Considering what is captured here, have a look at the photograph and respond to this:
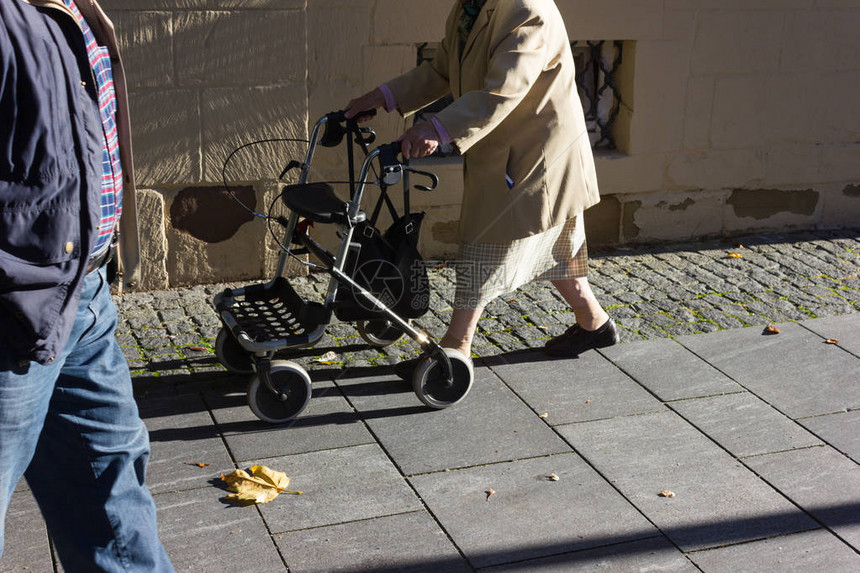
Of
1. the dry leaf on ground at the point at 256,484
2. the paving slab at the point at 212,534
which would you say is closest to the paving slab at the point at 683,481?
the dry leaf on ground at the point at 256,484

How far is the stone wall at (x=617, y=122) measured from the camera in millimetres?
5391

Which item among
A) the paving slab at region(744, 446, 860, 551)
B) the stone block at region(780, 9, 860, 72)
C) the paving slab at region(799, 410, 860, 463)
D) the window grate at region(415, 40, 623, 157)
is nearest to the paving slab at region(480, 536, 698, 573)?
the paving slab at region(744, 446, 860, 551)

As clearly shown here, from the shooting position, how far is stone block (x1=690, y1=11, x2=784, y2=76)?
632 centimetres

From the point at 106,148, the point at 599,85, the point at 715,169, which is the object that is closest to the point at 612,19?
the point at 599,85

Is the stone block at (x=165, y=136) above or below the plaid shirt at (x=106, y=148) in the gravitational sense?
below

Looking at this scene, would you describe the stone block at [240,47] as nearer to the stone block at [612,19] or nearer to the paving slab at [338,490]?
the stone block at [612,19]

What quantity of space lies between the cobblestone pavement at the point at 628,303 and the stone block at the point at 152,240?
0.09 meters

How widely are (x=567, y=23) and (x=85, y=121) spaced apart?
4316mm

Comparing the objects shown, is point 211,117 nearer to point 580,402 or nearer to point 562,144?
point 562,144

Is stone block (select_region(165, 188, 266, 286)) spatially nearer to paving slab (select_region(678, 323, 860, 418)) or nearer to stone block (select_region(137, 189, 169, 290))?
stone block (select_region(137, 189, 169, 290))

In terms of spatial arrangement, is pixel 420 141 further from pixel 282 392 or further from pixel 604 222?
pixel 604 222

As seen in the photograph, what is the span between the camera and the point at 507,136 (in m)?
4.24

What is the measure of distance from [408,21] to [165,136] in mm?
1491

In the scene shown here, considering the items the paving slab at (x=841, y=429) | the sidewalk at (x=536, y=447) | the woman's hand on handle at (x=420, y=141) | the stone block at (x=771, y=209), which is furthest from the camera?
the stone block at (x=771, y=209)
